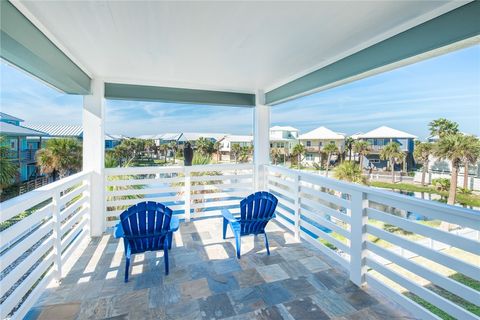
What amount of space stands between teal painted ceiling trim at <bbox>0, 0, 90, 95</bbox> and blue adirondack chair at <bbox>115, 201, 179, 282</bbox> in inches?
63.8

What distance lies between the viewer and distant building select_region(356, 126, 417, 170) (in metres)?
2.46

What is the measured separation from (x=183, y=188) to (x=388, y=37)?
382cm

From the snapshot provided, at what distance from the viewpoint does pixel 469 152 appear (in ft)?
6.63

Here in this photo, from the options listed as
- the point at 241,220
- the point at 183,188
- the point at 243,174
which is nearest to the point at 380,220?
the point at 241,220

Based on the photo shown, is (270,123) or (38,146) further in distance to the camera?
(270,123)

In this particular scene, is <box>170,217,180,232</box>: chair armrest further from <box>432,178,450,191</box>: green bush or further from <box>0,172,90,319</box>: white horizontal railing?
<box>432,178,450,191</box>: green bush

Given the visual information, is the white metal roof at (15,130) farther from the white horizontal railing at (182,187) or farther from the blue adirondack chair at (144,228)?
the white horizontal railing at (182,187)

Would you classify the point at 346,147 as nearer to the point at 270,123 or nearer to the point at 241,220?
the point at 241,220

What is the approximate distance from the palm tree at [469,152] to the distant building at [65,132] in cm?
393

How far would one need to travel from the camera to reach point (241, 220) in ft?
10.4

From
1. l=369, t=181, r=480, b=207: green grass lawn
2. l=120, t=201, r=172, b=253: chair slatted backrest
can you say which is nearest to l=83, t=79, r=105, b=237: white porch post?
l=120, t=201, r=172, b=253: chair slatted backrest

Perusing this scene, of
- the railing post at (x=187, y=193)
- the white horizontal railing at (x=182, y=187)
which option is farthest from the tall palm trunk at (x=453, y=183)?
the railing post at (x=187, y=193)

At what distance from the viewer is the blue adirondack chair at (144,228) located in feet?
8.50

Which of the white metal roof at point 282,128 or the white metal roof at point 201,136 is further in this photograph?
the white metal roof at point 201,136
